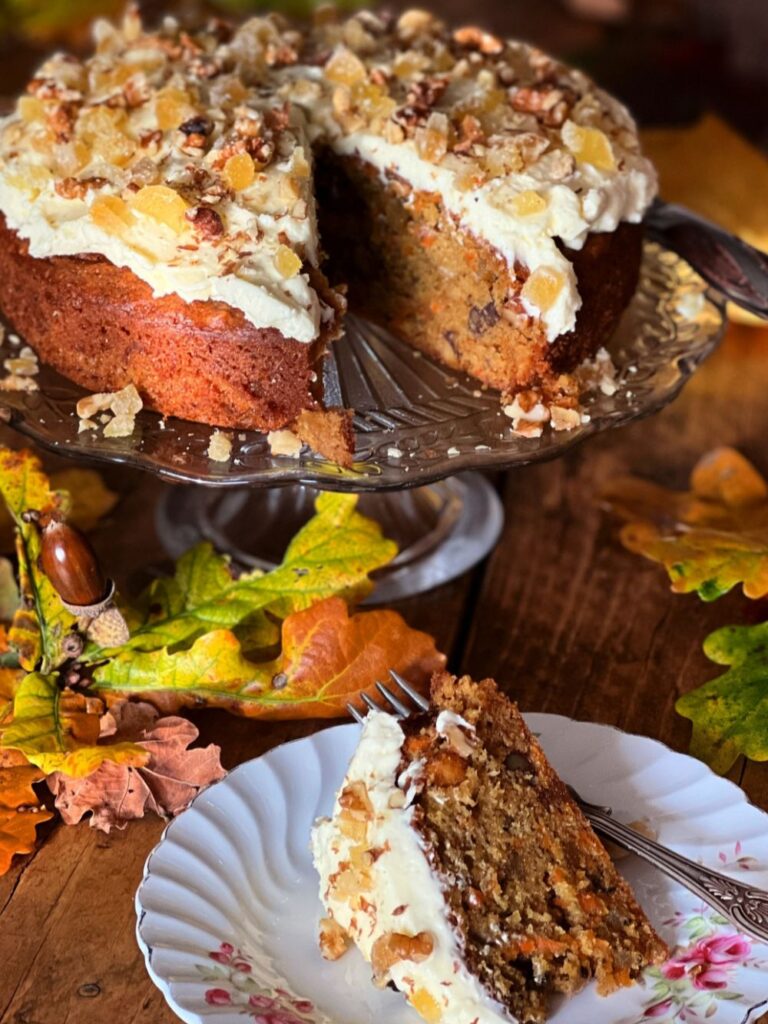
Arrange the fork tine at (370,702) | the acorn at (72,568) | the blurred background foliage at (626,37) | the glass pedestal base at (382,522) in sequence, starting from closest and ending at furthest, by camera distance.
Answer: the fork tine at (370,702) < the acorn at (72,568) < the glass pedestal base at (382,522) < the blurred background foliage at (626,37)

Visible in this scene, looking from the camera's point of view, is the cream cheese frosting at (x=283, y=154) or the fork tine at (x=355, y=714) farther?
the cream cheese frosting at (x=283, y=154)

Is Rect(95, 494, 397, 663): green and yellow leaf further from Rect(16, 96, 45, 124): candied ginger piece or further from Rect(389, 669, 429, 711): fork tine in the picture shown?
Rect(16, 96, 45, 124): candied ginger piece

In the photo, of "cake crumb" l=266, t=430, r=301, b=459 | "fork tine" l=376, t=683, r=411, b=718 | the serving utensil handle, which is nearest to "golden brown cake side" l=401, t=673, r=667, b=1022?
"fork tine" l=376, t=683, r=411, b=718

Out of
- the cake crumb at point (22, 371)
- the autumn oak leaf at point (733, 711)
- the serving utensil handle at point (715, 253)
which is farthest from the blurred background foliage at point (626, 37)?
the autumn oak leaf at point (733, 711)

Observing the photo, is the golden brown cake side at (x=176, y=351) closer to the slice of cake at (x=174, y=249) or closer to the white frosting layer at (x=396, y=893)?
the slice of cake at (x=174, y=249)

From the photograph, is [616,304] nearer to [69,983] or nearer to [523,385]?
[523,385]

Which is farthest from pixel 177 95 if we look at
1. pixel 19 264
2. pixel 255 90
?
pixel 19 264

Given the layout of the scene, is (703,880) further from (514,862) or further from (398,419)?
(398,419)
